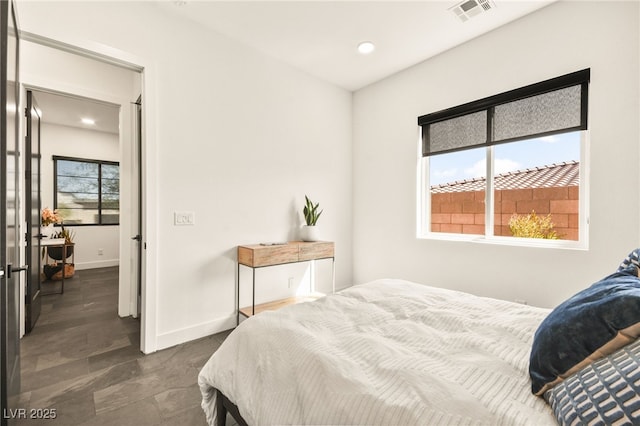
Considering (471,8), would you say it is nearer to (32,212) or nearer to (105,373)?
(105,373)

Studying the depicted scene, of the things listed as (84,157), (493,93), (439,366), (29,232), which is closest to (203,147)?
(29,232)

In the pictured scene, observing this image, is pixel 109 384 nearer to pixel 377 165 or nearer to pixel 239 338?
pixel 239 338

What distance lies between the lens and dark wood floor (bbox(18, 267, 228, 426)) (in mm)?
1622

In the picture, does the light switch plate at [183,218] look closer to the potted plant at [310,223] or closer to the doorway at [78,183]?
the potted plant at [310,223]

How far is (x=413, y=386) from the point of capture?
895 mm

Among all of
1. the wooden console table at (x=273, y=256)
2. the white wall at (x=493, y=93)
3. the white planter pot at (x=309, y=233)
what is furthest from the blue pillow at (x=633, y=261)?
the white planter pot at (x=309, y=233)

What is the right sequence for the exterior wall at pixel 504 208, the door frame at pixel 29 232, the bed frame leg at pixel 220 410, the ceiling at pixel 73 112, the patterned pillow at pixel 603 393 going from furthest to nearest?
the ceiling at pixel 73 112, the door frame at pixel 29 232, the exterior wall at pixel 504 208, the bed frame leg at pixel 220 410, the patterned pillow at pixel 603 393

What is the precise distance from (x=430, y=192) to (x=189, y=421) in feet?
9.67

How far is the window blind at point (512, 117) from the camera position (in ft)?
7.43

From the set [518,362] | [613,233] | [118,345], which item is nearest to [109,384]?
[118,345]

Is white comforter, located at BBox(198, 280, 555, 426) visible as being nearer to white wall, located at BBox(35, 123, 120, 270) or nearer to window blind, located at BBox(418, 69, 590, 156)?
window blind, located at BBox(418, 69, 590, 156)

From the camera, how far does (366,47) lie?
2902 mm

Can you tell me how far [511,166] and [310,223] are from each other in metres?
2.03

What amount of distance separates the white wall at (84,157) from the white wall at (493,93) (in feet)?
16.8
